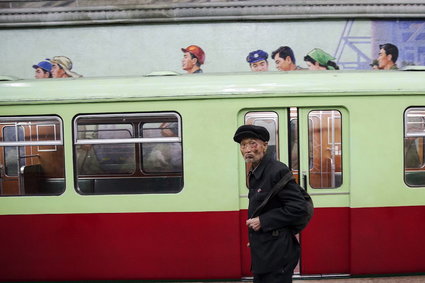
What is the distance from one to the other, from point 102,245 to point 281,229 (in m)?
2.57

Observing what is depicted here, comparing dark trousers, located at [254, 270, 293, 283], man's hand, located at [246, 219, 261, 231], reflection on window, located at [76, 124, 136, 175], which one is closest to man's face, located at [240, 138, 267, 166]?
man's hand, located at [246, 219, 261, 231]

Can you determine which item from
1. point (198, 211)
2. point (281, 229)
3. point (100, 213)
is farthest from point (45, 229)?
point (281, 229)

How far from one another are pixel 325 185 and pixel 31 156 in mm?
3354

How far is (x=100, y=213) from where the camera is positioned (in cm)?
453

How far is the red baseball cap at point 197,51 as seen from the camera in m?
10.6

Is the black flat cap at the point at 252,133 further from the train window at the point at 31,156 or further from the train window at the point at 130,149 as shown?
the train window at the point at 31,156

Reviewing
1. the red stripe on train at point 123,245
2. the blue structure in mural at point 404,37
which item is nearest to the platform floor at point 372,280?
the red stripe on train at point 123,245

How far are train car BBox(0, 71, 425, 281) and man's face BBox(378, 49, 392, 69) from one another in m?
6.51

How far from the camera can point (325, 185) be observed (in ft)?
15.0

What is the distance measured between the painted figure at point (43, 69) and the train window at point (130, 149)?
7119 millimetres

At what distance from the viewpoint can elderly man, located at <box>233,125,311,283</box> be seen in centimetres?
268

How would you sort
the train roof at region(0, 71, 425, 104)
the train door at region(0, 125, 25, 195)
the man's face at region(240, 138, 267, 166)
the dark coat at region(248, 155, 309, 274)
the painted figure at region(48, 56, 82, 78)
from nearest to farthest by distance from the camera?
the dark coat at region(248, 155, 309, 274) → the man's face at region(240, 138, 267, 166) → the train roof at region(0, 71, 425, 104) → the train door at region(0, 125, 25, 195) → the painted figure at region(48, 56, 82, 78)

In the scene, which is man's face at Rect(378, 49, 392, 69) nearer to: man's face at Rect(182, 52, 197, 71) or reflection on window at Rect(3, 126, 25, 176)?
man's face at Rect(182, 52, 197, 71)

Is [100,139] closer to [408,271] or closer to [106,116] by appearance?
[106,116]
